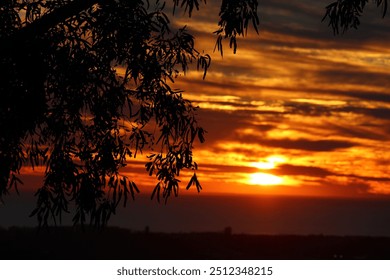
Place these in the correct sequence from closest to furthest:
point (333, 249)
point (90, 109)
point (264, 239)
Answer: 1. point (90, 109)
2. point (333, 249)
3. point (264, 239)

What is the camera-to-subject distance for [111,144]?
12953mm

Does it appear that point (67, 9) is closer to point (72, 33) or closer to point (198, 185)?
point (72, 33)

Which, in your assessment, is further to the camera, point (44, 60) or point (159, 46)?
point (159, 46)

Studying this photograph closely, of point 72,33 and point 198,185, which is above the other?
point 72,33

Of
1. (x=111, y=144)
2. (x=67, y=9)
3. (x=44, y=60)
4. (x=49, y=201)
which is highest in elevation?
(x=67, y=9)

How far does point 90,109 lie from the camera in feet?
41.2

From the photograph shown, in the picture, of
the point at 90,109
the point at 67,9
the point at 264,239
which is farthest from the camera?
the point at 264,239

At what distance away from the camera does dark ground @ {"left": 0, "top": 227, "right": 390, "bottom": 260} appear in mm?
23297

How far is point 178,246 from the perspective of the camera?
80.5 ft

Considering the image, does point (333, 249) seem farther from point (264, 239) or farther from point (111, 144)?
point (111, 144)

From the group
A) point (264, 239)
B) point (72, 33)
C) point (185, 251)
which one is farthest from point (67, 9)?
point (264, 239)

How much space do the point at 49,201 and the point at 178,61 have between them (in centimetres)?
323

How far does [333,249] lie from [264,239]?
9.07ft

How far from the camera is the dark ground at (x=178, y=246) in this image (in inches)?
917
